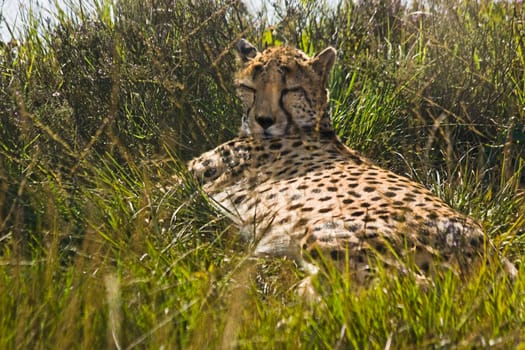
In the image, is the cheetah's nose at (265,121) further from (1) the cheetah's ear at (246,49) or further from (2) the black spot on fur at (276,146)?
(1) the cheetah's ear at (246,49)

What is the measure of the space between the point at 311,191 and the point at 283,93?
85 cm

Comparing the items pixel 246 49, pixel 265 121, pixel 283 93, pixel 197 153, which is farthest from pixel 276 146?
pixel 246 49

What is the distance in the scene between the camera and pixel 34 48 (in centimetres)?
510

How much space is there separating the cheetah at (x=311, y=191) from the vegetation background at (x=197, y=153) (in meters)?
0.12

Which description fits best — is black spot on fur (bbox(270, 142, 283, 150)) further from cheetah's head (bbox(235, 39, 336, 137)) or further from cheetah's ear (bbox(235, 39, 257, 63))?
cheetah's ear (bbox(235, 39, 257, 63))

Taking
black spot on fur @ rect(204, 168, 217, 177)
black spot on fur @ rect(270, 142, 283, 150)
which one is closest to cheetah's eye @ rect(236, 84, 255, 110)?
black spot on fur @ rect(270, 142, 283, 150)

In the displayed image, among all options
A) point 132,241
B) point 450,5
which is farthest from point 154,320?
point 450,5

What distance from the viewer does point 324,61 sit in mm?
4508

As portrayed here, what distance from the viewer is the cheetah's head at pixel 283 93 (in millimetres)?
4305

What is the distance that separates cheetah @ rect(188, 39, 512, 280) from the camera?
3045mm

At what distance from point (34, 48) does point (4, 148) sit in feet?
3.49

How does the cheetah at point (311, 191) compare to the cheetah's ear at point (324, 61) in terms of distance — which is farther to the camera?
the cheetah's ear at point (324, 61)

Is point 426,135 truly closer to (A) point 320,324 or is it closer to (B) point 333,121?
(B) point 333,121

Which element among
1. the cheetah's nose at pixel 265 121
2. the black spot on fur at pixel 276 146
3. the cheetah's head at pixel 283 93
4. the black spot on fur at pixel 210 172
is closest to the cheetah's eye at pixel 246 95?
the cheetah's head at pixel 283 93
